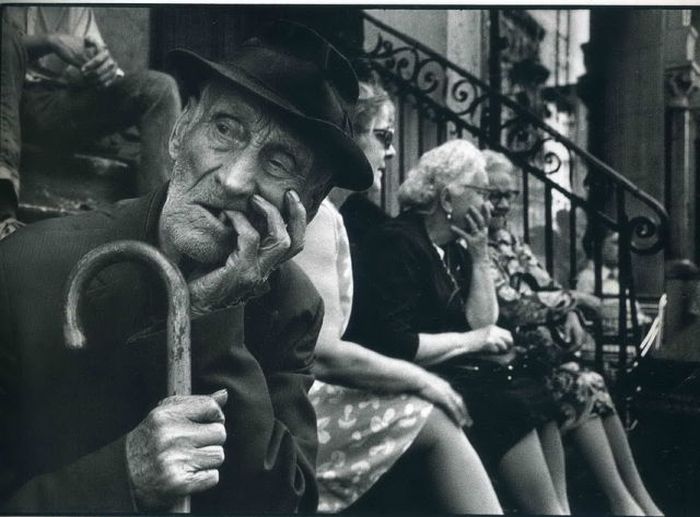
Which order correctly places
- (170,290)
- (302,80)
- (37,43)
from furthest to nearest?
(37,43) → (302,80) → (170,290)


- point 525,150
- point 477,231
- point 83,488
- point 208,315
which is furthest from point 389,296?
point 83,488

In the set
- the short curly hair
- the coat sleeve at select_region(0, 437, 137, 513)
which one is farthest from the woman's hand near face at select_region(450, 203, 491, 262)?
the coat sleeve at select_region(0, 437, 137, 513)

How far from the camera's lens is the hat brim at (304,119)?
2635mm

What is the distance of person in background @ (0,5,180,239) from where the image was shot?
2777 millimetres

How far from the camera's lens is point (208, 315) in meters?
2.62

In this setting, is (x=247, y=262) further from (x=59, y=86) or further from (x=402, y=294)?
(x=59, y=86)

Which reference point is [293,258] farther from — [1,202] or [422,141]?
[1,202]

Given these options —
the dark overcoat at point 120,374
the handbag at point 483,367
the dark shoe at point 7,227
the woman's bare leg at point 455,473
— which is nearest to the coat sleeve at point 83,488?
the dark overcoat at point 120,374

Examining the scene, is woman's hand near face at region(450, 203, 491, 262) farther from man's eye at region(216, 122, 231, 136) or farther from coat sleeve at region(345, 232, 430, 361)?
man's eye at region(216, 122, 231, 136)

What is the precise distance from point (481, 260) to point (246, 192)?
78cm

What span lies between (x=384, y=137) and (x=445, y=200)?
285 mm

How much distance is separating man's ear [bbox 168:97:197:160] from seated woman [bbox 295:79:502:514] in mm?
487

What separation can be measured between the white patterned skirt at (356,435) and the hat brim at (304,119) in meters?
0.67

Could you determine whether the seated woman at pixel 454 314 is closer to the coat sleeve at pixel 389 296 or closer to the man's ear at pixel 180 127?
the coat sleeve at pixel 389 296
